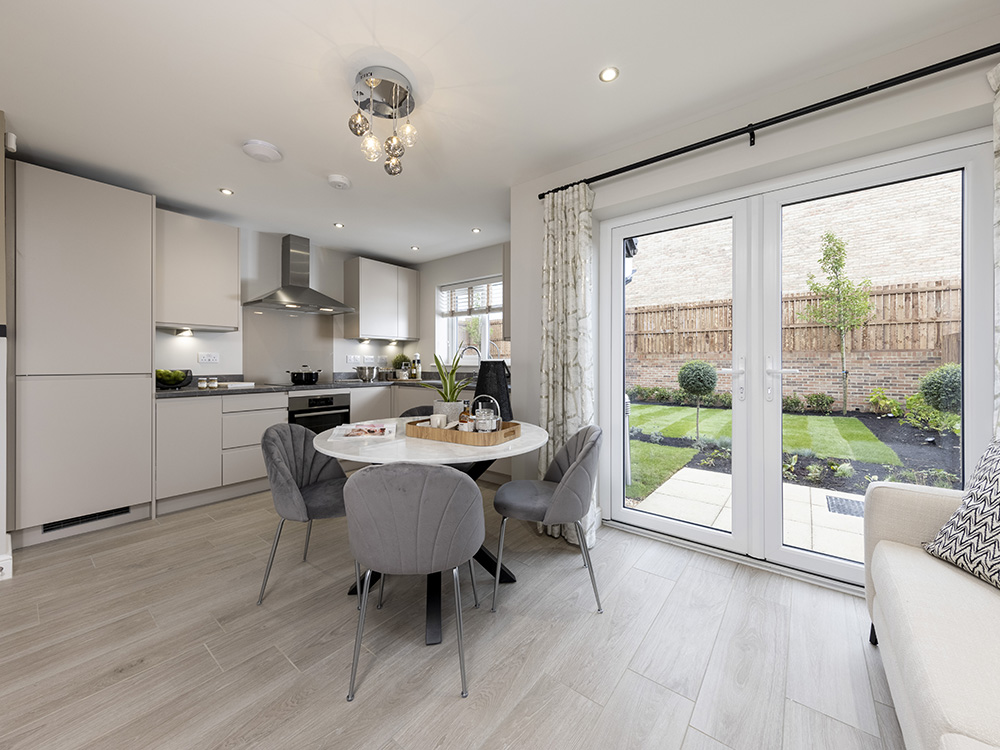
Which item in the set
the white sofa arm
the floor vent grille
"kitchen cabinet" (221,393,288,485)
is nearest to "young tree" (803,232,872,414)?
the white sofa arm

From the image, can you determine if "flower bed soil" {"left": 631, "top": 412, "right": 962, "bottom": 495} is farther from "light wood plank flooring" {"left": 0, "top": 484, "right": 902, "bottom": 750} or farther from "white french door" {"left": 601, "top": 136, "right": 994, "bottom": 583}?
"light wood plank flooring" {"left": 0, "top": 484, "right": 902, "bottom": 750}

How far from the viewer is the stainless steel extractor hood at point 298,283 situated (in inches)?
159

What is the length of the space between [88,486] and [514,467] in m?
2.92

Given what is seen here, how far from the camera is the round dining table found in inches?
63.6

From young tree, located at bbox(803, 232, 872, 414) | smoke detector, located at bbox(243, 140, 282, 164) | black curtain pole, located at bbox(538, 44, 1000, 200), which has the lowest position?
young tree, located at bbox(803, 232, 872, 414)

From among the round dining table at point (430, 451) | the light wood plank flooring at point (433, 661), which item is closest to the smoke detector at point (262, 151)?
the round dining table at point (430, 451)

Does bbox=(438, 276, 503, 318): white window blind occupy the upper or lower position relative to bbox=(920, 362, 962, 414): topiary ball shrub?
upper

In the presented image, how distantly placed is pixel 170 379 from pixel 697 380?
13.0ft

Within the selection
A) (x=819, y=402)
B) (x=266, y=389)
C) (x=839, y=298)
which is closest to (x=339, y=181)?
(x=266, y=389)

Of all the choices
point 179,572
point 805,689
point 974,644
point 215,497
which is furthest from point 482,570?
point 215,497

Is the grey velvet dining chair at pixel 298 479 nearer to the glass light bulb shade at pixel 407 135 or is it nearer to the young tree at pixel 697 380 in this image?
the glass light bulb shade at pixel 407 135

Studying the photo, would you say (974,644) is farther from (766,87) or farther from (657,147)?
(657,147)

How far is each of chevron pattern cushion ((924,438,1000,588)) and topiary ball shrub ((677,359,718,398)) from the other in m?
1.18

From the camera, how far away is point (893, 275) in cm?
197
